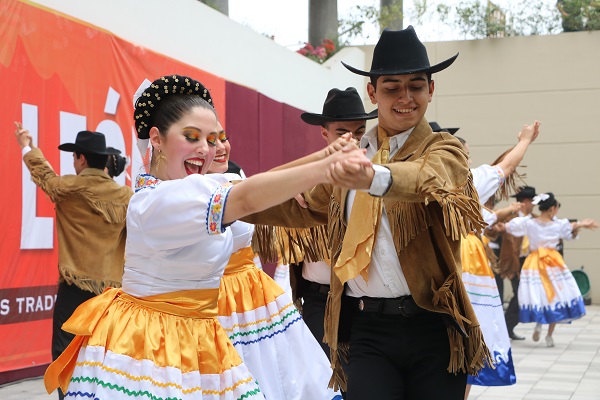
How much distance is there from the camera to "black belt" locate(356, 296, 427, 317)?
3.11 metres

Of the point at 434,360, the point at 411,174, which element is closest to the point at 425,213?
the point at 411,174

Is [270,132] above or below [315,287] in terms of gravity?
above

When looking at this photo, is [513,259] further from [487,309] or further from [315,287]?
[315,287]

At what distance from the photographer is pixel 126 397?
274 cm

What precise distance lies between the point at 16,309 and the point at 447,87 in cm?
1198

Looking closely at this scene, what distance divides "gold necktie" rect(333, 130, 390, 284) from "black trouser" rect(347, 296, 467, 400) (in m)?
0.18

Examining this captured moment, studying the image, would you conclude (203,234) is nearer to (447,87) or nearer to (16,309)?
(16,309)

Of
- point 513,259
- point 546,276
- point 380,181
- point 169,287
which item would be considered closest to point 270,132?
point 513,259

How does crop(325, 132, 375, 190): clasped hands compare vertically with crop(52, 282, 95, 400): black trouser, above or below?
above

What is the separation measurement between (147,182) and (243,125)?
8.07 metres

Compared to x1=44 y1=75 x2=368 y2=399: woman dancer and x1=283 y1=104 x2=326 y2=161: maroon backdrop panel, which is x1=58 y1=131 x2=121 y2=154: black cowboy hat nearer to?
x1=44 y1=75 x2=368 y2=399: woman dancer

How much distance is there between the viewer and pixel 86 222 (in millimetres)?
6199

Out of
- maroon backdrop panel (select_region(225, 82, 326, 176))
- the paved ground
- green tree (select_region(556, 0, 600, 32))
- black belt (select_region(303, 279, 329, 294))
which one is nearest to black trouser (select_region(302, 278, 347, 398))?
black belt (select_region(303, 279, 329, 294))

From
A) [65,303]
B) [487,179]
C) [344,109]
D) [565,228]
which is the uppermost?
[344,109]
